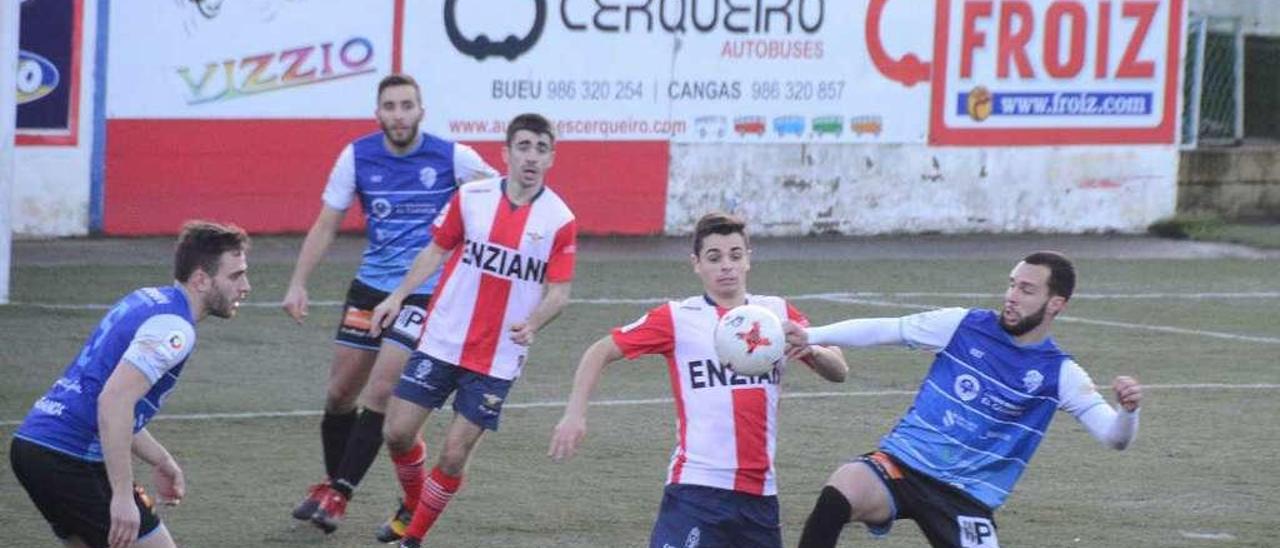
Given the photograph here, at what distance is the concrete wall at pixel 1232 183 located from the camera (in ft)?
84.8

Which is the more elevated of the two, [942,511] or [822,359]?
[822,359]

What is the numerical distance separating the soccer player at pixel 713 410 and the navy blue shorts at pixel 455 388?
188 centimetres

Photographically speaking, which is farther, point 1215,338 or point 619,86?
point 619,86

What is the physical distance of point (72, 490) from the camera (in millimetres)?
7258

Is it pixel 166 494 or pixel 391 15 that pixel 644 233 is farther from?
pixel 166 494

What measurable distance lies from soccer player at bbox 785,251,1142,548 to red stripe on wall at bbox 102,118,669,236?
13358 mm

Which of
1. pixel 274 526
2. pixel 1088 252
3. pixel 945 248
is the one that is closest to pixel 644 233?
pixel 945 248

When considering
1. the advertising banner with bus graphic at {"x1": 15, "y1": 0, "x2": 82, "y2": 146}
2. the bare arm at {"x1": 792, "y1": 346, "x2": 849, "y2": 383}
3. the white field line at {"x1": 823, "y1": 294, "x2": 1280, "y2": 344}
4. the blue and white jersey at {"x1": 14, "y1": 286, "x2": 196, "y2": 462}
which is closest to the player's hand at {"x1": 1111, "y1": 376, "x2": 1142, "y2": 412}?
the bare arm at {"x1": 792, "y1": 346, "x2": 849, "y2": 383}

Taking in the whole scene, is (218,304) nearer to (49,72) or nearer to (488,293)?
(488,293)

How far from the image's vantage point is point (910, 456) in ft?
27.2

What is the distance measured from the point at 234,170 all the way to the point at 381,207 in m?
10.8

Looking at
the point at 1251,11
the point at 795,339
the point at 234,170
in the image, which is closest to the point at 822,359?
the point at 795,339

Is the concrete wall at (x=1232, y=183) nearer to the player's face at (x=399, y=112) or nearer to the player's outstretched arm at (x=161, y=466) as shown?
the player's face at (x=399, y=112)

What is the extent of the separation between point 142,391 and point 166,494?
64cm
